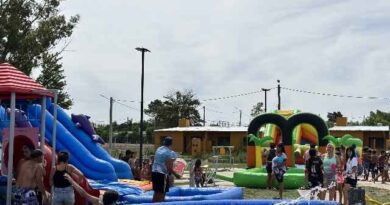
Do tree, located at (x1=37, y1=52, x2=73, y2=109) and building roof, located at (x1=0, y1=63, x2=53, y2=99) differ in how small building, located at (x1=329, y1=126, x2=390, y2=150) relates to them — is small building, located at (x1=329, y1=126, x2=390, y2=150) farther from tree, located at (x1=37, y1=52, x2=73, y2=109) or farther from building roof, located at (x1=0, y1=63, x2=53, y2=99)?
building roof, located at (x1=0, y1=63, x2=53, y2=99)

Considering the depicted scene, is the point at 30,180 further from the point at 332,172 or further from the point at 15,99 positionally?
the point at 332,172

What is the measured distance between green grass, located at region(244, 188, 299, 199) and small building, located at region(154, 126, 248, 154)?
101 feet

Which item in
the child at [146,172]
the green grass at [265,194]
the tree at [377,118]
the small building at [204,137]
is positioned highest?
the tree at [377,118]

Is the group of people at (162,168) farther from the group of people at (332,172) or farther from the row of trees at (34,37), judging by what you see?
the row of trees at (34,37)

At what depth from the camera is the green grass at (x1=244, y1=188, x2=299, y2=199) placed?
49.6 ft

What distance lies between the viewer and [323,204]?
946 cm

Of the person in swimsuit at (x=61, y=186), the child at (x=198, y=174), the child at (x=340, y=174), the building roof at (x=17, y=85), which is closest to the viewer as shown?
the person in swimsuit at (x=61, y=186)

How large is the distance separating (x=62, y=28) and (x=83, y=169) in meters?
10.8

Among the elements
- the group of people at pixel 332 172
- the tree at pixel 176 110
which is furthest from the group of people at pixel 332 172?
the tree at pixel 176 110

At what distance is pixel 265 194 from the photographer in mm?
15781

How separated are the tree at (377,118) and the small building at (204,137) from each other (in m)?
20.7

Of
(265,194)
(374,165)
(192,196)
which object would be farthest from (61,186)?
(374,165)

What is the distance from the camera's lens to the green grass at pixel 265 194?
15115mm

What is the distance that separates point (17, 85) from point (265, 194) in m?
8.38
